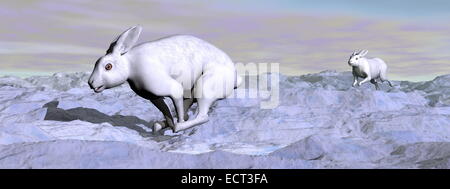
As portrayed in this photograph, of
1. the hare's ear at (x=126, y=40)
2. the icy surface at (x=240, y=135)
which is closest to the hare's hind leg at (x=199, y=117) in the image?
the icy surface at (x=240, y=135)

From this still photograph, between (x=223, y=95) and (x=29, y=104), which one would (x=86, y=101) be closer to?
(x=29, y=104)

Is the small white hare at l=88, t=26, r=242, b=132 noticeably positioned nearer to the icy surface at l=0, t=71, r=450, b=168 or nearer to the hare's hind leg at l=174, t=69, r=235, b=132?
the hare's hind leg at l=174, t=69, r=235, b=132

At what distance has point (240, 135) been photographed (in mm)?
6223

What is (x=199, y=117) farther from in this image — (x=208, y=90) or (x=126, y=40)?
(x=126, y=40)

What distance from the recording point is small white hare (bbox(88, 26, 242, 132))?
15.6 feet

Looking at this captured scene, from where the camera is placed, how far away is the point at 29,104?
25.1ft

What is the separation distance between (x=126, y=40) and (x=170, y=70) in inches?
21.9

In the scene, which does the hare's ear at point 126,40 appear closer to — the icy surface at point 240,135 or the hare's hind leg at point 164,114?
the hare's hind leg at point 164,114

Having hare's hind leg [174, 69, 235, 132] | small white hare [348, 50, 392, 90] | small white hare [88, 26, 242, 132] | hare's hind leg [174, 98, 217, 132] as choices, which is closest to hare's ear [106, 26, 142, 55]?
small white hare [88, 26, 242, 132]

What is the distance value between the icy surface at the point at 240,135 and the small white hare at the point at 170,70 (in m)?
0.59

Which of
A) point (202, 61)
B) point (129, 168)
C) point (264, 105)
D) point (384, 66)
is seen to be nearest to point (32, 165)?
point (129, 168)

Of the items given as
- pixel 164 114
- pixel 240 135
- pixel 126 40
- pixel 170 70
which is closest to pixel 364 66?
pixel 240 135

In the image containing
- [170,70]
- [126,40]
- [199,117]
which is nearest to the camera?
[126,40]

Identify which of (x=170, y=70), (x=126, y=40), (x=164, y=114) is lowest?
(x=164, y=114)
